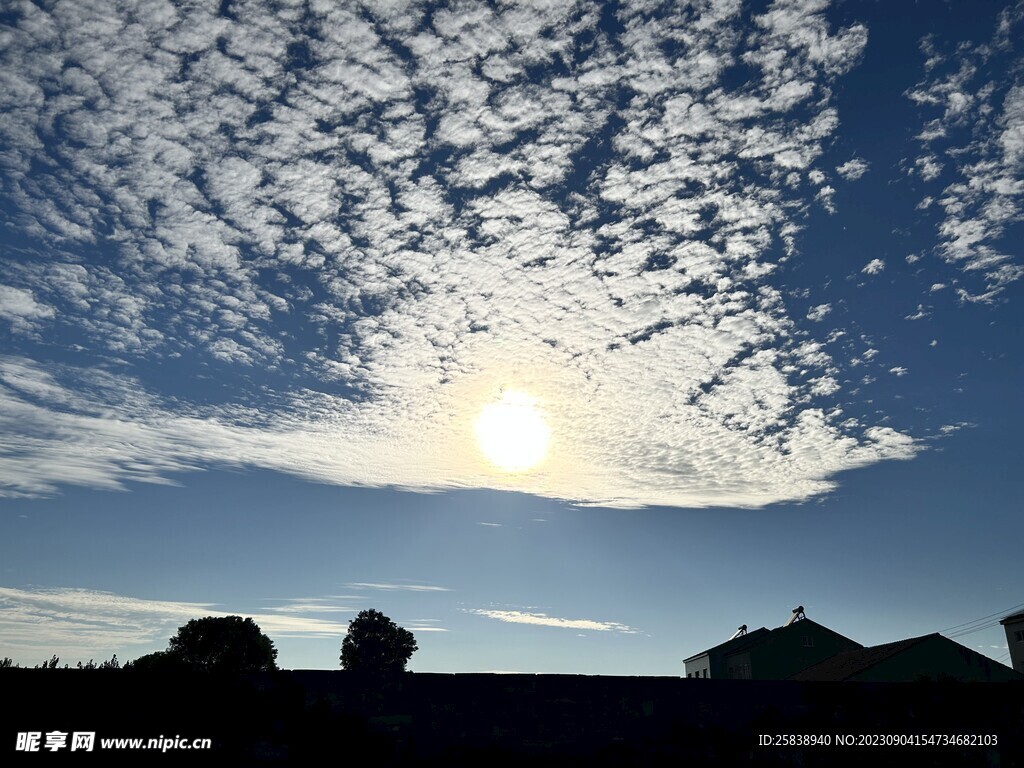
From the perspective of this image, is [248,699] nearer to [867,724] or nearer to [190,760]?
[190,760]

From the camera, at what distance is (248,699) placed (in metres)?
7.18

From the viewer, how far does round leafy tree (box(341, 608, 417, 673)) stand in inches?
2904

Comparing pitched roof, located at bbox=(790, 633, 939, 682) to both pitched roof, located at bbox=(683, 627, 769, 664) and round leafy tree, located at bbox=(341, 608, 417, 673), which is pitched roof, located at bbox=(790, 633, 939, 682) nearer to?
pitched roof, located at bbox=(683, 627, 769, 664)

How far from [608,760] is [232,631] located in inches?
2369

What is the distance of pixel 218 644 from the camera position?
5891 cm

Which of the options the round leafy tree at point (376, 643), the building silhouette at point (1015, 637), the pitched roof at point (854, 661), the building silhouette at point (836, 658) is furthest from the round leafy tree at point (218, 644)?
the building silhouette at point (1015, 637)

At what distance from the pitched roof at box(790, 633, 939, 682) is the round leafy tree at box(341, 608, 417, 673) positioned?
Answer: 43944 mm

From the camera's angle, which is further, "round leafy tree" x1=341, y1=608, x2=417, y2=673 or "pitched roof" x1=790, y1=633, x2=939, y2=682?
"round leafy tree" x1=341, y1=608, x2=417, y2=673

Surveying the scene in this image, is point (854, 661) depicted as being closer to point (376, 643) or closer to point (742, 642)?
point (742, 642)

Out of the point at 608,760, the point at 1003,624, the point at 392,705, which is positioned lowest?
the point at 608,760

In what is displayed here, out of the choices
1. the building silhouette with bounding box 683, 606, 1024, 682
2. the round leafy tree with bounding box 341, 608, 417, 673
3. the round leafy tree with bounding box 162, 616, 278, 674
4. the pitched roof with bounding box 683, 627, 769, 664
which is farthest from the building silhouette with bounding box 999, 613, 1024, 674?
the round leafy tree with bounding box 162, 616, 278, 674

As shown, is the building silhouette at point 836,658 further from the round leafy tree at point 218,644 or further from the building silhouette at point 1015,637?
the round leafy tree at point 218,644

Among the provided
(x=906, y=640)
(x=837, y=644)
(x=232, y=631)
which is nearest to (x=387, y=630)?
(x=232, y=631)

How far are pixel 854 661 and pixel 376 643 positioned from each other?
2016 inches
